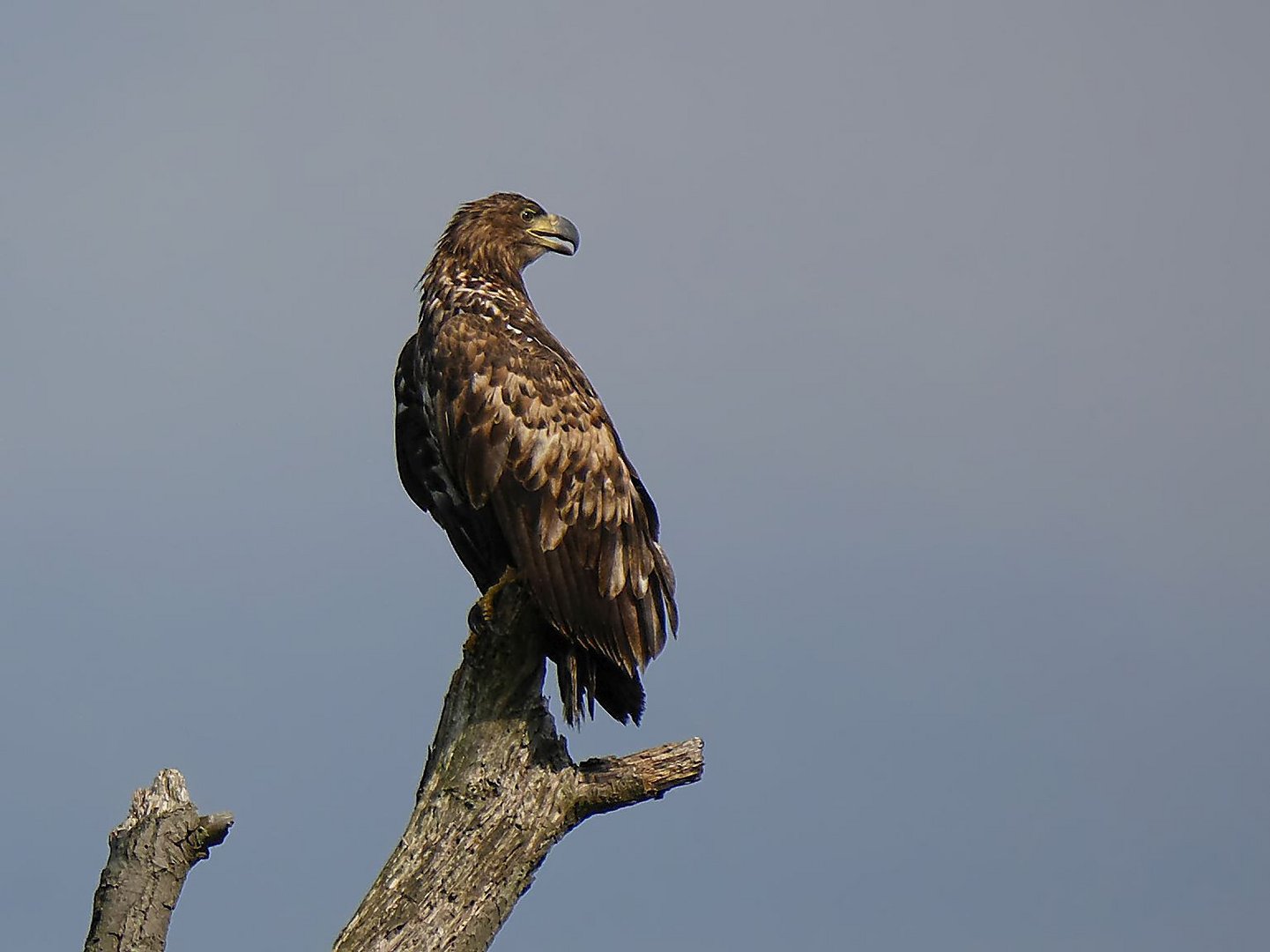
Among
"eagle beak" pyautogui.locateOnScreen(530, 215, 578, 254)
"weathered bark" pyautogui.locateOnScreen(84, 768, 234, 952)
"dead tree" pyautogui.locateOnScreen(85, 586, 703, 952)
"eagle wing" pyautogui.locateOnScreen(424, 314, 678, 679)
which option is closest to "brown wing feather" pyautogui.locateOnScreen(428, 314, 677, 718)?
"eagle wing" pyautogui.locateOnScreen(424, 314, 678, 679)

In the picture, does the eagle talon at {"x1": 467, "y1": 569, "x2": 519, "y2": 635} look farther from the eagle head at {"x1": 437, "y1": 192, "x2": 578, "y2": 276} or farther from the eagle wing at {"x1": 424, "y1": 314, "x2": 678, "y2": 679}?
the eagle head at {"x1": 437, "y1": 192, "x2": 578, "y2": 276}

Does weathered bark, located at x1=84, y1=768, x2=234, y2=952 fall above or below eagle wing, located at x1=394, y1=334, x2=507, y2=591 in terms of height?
below

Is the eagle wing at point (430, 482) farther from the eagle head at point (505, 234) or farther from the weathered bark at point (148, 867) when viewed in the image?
the weathered bark at point (148, 867)

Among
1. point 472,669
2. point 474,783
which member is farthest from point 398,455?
point 474,783

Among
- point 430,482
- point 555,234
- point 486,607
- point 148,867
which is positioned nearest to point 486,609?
point 486,607

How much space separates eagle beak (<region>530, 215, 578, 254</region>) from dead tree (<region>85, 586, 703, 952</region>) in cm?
314

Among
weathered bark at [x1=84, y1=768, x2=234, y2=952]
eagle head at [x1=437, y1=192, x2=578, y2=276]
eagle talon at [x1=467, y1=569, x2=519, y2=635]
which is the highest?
eagle head at [x1=437, y1=192, x2=578, y2=276]

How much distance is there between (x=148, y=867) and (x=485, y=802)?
148cm

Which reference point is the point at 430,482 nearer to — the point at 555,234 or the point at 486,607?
the point at 486,607

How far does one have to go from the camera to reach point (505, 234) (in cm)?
977

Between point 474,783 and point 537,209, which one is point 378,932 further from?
point 537,209

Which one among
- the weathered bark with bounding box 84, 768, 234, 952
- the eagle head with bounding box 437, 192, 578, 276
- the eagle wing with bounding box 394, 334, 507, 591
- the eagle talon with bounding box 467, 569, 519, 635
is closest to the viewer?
the weathered bark with bounding box 84, 768, 234, 952

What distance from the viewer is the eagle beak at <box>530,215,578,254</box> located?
995cm

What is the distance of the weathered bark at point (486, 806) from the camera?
671cm
